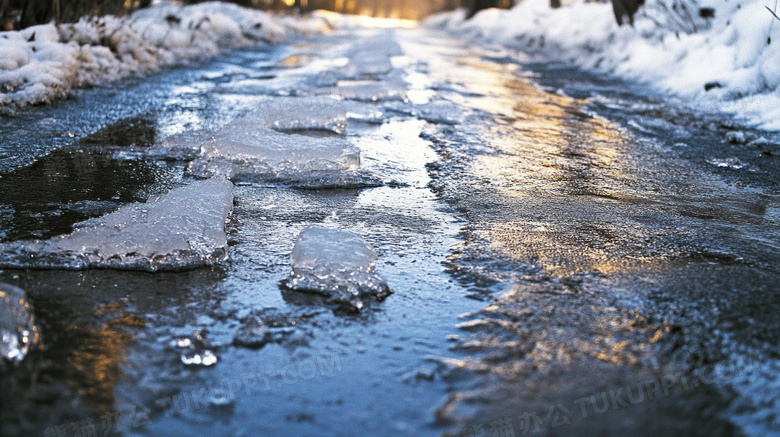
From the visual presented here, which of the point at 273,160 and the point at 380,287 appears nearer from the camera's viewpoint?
the point at 380,287

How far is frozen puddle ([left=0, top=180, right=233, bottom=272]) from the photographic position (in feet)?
4.76

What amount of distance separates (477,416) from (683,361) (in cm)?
43

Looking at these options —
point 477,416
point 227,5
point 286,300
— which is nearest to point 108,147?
point 286,300

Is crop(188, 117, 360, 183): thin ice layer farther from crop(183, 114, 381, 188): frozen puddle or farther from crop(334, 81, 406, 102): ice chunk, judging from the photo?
crop(334, 81, 406, 102): ice chunk

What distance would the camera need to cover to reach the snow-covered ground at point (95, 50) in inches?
141

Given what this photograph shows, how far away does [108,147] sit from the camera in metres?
2.57

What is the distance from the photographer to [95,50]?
482 cm

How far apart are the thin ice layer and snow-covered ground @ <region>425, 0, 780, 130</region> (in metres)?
2.67

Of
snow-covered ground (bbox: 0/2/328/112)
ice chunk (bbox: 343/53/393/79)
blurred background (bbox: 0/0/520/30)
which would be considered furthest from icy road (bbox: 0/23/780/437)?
ice chunk (bbox: 343/53/393/79)

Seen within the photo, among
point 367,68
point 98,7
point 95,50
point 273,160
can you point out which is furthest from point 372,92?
point 98,7

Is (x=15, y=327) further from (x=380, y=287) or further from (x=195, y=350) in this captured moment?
(x=380, y=287)

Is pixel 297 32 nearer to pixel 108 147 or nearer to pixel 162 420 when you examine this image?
pixel 108 147

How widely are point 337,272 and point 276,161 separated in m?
1.01

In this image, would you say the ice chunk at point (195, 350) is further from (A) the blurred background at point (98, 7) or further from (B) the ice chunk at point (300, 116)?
(A) the blurred background at point (98, 7)
